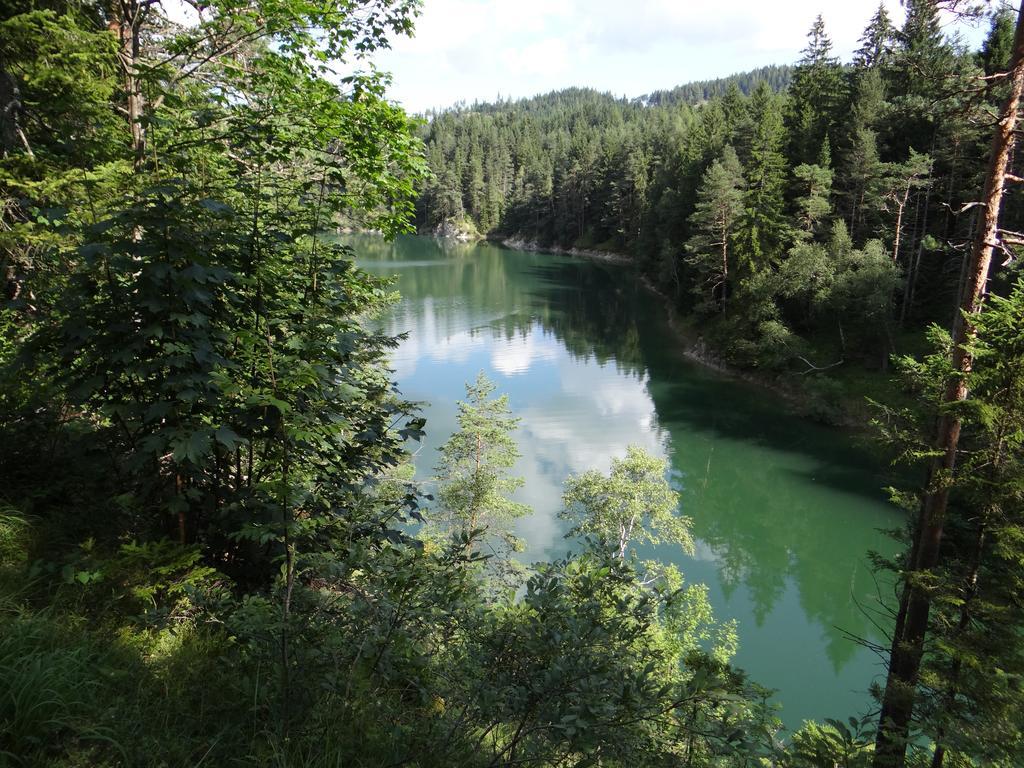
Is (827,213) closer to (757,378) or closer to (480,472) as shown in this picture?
(757,378)

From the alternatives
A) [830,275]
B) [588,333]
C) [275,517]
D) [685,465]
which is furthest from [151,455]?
[588,333]

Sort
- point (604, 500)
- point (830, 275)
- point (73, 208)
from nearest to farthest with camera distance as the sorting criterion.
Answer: point (73, 208)
point (604, 500)
point (830, 275)

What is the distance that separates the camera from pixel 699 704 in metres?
3.06

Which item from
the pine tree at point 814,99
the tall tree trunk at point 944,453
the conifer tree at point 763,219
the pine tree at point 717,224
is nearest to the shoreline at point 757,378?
the pine tree at point 717,224

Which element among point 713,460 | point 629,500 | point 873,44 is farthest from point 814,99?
point 629,500

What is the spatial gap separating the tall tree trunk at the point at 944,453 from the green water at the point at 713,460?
20.4 ft

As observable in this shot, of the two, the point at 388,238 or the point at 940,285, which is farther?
the point at 940,285

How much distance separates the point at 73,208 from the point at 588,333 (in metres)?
44.1

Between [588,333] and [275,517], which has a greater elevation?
[275,517]

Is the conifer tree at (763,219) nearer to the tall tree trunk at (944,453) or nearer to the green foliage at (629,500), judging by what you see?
the green foliage at (629,500)

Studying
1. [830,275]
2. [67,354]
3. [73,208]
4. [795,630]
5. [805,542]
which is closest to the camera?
[67,354]

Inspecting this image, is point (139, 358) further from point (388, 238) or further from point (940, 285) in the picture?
point (940, 285)

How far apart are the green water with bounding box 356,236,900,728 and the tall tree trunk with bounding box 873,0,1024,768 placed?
245 inches

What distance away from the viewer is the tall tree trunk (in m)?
6.94
